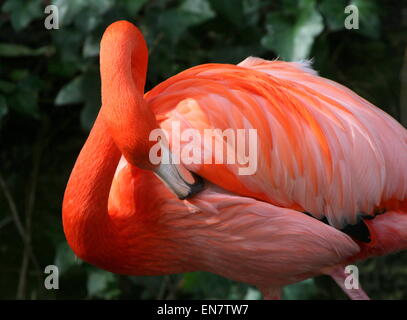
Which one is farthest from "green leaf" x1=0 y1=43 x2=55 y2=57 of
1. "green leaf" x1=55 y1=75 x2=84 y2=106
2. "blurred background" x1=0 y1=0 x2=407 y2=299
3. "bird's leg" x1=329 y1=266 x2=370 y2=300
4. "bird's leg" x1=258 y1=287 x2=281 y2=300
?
"bird's leg" x1=329 y1=266 x2=370 y2=300

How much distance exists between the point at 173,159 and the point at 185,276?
4.67ft

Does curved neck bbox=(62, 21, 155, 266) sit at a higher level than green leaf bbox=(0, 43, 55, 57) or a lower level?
lower

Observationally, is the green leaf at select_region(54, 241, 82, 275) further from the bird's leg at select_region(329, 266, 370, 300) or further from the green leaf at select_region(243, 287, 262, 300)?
the bird's leg at select_region(329, 266, 370, 300)

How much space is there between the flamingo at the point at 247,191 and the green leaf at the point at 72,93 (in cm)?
100

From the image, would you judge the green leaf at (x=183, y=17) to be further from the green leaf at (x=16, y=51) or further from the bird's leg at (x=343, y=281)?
the bird's leg at (x=343, y=281)

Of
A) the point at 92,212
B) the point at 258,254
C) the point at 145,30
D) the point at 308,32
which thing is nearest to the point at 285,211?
the point at 258,254

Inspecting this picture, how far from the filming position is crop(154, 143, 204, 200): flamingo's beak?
4.90ft

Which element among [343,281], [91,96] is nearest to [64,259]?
[91,96]

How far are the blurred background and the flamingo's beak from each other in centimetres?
99

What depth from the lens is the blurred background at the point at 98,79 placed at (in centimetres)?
259

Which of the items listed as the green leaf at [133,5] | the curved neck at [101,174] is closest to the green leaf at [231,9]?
the green leaf at [133,5]

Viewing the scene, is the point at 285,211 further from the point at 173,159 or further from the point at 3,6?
the point at 3,6

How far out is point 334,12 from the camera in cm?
261

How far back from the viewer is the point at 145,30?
265 centimetres
